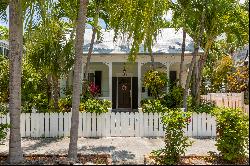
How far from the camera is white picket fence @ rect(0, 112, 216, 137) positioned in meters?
14.9

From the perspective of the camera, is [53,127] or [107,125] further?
[107,125]

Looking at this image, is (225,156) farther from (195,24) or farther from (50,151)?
(195,24)

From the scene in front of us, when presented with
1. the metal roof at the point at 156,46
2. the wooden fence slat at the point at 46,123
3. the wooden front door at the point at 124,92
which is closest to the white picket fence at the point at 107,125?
the wooden fence slat at the point at 46,123

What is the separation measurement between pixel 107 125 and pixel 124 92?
9.62m

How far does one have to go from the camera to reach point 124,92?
80.5 feet

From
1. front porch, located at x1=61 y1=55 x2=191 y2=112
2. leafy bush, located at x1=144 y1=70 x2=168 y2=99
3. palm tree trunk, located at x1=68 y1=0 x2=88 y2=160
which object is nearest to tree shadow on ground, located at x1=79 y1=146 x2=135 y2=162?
palm tree trunk, located at x1=68 y1=0 x2=88 y2=160

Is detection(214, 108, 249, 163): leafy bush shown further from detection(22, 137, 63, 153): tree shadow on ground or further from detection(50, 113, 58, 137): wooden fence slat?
detection(50, 113, 58, 137): wooden fence slat

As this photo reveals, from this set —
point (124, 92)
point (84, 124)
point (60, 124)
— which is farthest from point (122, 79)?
point (60, 124)

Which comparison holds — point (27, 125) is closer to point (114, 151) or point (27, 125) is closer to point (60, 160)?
point (114, 151)

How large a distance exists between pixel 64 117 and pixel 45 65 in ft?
7.58

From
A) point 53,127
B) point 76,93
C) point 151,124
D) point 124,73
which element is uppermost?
point 124,73

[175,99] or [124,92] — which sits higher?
[124,92]

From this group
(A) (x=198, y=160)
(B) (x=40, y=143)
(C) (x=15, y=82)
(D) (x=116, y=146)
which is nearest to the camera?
(C) (x=15, y=82)

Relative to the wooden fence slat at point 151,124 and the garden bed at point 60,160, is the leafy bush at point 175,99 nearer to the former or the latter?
the wooden fence slat at point 151,124
